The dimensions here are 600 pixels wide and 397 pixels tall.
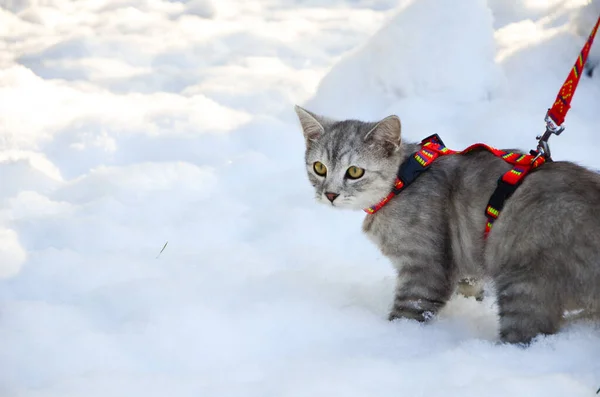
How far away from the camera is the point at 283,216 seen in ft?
14.1

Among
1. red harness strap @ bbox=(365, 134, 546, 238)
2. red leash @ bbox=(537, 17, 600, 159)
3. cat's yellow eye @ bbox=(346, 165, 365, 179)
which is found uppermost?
red leash @ bbox=(537, 17, 600, 159)

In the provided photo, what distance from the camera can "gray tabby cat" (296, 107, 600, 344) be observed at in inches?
97.2

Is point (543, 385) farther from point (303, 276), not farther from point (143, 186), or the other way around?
point (143, 186)

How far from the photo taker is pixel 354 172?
3.27m

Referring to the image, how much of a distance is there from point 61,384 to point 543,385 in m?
1.78

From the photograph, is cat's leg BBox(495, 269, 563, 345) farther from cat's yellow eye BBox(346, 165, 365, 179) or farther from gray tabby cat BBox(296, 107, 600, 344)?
cat's yellow eye BBox(346, 165, 365, 179)

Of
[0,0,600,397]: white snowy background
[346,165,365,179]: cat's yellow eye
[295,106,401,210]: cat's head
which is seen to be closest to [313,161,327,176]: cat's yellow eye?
[295,106,401,210]: cat's head

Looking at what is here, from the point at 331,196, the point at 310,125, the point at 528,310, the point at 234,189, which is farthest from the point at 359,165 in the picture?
the point at 234,189

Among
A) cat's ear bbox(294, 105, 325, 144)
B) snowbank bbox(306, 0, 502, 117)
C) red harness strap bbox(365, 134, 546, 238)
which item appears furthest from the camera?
snowbank bbox(306, 0, 502, 117)

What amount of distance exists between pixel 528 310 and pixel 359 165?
1.17 metres

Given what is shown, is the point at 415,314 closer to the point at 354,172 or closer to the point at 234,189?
the point at 354,172

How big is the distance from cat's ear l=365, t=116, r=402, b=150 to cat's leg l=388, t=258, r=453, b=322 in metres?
0.67

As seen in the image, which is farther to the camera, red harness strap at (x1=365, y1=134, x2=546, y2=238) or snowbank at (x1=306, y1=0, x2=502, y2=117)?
snowbank at (x1=306, y1=0, x2=502, y2=117)

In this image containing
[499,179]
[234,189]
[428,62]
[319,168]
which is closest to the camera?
[499,179]
